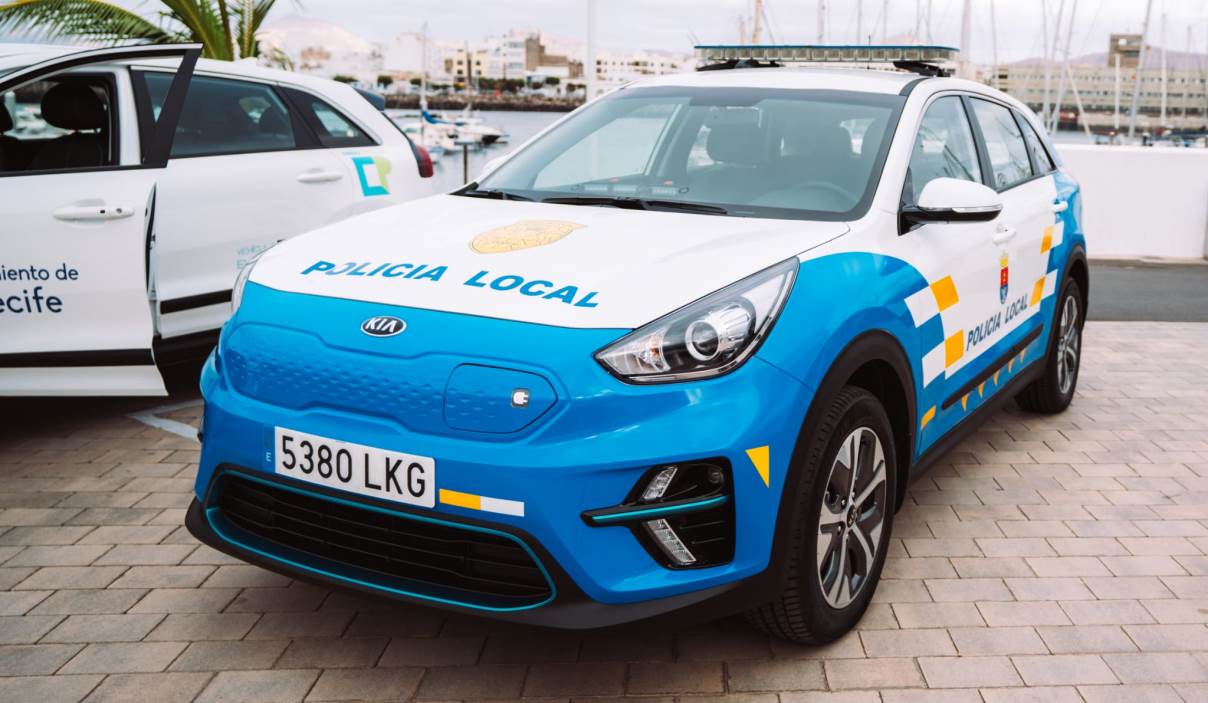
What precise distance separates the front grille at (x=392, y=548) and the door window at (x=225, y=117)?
9.26ft

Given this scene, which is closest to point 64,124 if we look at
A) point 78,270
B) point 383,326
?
point 78,270

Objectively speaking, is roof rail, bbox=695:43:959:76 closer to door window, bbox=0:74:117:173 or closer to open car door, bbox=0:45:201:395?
open car door, bbox=0:45:201:395

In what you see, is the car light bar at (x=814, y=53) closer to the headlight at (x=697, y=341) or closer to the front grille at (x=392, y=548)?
the headlight at (x=697, y=341)

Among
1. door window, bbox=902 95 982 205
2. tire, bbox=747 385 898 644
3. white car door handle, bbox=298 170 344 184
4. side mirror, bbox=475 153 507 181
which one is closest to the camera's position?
tire, bbox=747 385 898 644

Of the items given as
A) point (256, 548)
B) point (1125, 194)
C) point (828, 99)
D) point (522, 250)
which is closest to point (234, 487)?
point (256, 548)

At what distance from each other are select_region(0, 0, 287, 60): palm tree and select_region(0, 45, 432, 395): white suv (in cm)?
503

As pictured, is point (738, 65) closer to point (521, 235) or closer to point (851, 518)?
point (521, 235)

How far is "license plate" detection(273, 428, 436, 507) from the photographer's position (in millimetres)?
2506

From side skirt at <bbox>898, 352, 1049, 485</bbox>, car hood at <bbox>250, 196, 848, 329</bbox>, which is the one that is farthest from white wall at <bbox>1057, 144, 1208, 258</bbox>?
car hood at <bbox>250, 196, 848, 329</bbox>

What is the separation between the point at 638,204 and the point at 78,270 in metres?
2.35

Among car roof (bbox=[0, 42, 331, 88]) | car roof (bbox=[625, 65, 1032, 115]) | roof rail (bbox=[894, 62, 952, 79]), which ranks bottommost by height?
car roof (bbox=[625, 65, 1032, 115])

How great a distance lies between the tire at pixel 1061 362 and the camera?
5145mm

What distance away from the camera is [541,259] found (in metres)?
2.90

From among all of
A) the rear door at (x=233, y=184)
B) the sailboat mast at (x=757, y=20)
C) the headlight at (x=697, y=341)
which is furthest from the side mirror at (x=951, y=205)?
the sailboat mast at (x=757, y=20)
